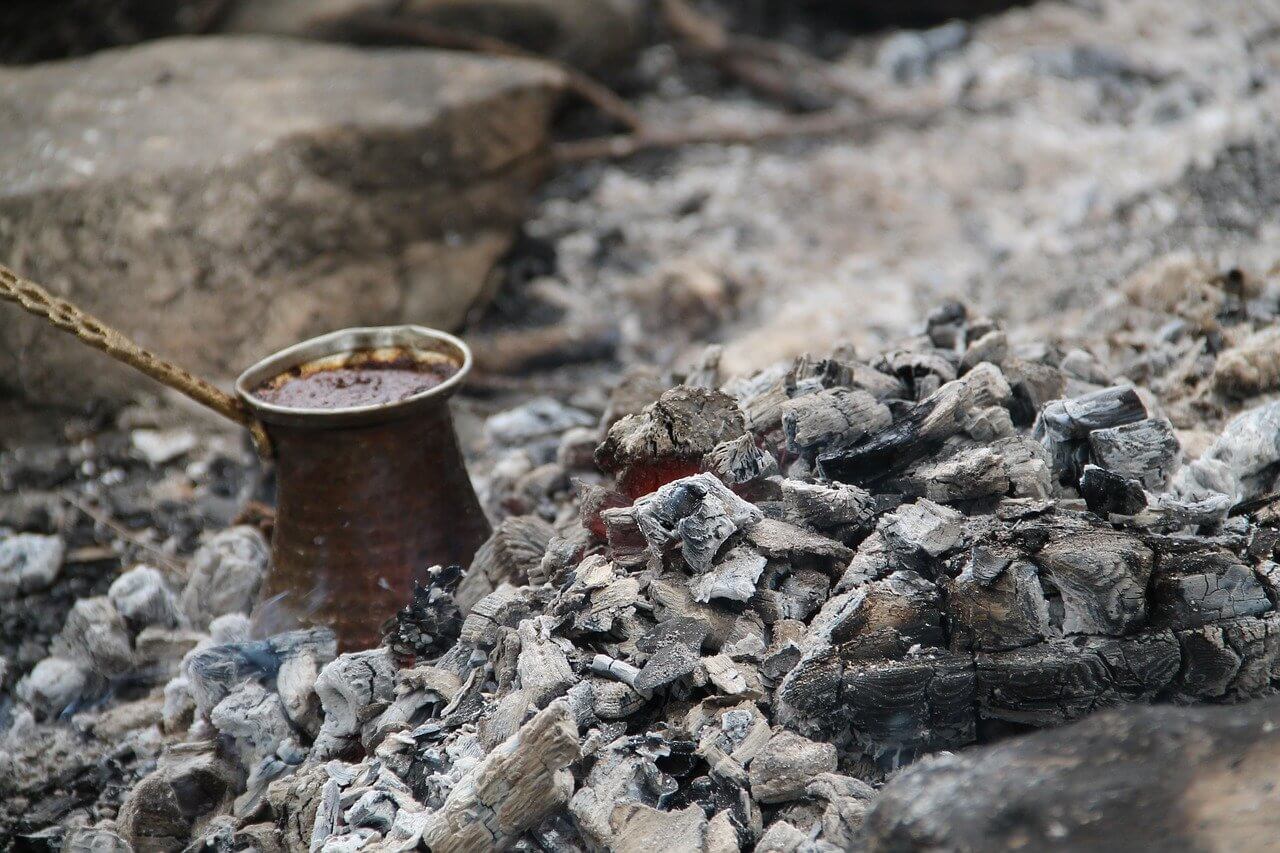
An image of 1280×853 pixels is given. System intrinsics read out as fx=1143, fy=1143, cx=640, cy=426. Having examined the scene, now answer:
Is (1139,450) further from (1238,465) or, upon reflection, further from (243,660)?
(243,660)

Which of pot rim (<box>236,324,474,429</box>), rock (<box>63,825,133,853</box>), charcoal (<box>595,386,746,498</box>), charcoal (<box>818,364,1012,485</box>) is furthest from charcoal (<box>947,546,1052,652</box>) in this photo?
rock (<box>63,825,133,853</box>)

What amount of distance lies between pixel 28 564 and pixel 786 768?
104 inches

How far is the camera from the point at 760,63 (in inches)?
281

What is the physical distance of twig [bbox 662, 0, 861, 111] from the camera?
6.79 m

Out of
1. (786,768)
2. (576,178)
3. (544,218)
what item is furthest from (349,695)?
(576,178)

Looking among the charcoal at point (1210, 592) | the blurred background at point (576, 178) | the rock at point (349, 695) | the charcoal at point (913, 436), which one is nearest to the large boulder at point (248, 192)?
the blurred background at point (576, 178)

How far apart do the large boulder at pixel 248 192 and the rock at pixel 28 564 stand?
3.12ft

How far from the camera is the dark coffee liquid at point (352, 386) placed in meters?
2.66

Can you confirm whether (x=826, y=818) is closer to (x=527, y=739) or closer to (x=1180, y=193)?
(x=527, y=739)

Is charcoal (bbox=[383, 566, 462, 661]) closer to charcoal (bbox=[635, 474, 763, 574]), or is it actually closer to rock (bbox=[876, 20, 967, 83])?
charcoal (bbox=[635, 474, 763, 574])

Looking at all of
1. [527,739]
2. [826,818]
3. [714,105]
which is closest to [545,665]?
[527,739]

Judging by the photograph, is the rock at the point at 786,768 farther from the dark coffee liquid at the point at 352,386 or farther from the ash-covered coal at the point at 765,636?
the dark coffee liquid at the point at 352,386

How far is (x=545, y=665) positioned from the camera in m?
2.11

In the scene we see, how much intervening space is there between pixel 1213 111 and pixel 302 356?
494 centimetres
